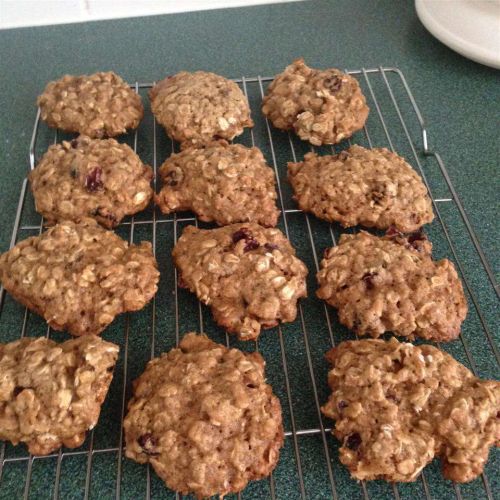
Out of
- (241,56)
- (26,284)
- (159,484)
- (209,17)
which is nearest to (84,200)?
(26,284)

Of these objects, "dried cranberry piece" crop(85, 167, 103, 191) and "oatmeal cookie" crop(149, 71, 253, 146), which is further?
"oatmeal cookie" crop(149, 71, 253, 146)

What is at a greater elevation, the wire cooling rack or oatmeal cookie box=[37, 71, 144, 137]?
oatmeal cookie box=[37, 71, 144, 137]

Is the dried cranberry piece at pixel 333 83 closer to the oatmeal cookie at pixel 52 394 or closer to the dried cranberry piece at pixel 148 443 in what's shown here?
the oatmeal cookie at pixel 52 394

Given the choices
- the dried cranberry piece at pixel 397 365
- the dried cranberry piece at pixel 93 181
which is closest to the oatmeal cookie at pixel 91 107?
the dried cranberry piece at pixel 93 181

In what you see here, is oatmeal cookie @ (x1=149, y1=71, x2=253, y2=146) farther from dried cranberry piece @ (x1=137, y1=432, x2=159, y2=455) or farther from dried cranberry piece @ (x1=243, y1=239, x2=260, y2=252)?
dried cranberry piece @ (x1=137, y1=432, x2=159, y2=455)

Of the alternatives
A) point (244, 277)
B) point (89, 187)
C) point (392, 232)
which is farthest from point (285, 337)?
point (89, 187)

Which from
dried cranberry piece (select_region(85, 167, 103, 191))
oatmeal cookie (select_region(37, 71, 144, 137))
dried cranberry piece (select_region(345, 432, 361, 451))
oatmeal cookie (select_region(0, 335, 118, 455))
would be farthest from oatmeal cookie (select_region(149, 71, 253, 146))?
dried cranberry piece (select_region(345, 432, 361, 451))

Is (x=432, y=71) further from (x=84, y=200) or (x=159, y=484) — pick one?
(x=159, y=484)

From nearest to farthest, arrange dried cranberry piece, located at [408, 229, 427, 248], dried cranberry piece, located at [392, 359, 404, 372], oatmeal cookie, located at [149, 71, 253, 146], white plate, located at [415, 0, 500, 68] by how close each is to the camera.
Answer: dried cranberry piece, located at [392, 359, 404, 372] → dried cranberry piece, located at [408, 229, 427, 248] → oatmeal cookie, located at [149, 71, 253, 146] → white plate, located at [415, 0, 500, 68]

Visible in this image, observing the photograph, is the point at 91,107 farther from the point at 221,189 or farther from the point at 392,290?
the point at 392,290
